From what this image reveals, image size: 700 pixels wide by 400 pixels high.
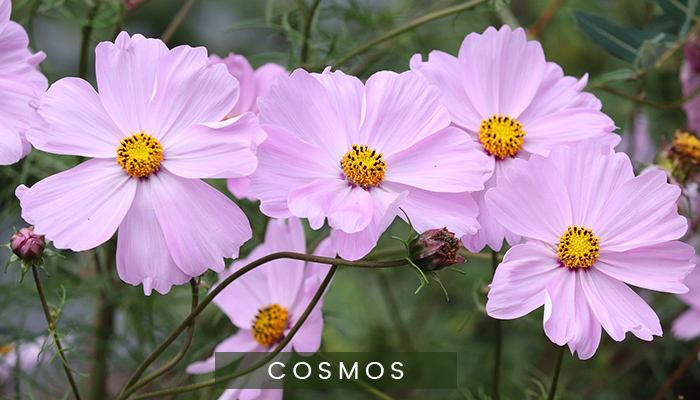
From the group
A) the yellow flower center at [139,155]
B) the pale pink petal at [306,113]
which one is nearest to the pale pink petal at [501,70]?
the pale pink petal at [306,113]

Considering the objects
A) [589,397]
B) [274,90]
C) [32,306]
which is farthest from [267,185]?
[589,397]

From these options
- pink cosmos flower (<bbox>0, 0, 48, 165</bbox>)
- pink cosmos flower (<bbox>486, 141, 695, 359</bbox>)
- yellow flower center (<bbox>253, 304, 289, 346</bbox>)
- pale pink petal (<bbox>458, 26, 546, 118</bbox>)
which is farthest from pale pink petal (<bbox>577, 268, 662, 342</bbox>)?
pink cosmos flower (<bbox>0, 0, 48, 165</bbox>)

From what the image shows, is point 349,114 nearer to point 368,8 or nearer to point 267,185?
point 267,185

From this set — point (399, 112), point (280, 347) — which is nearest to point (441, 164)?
point (399, 112)

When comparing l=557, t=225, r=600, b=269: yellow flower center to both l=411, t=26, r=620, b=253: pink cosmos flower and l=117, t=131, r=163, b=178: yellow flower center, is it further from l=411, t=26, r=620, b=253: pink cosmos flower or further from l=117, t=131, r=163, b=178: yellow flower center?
l=117, t=131, r=163, b=178: yellow flower center

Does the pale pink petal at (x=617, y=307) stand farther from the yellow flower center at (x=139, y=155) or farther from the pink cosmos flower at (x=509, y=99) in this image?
the yellow flower center at (x=139, y=155)

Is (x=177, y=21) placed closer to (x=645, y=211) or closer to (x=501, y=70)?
(x=501, y=70)
